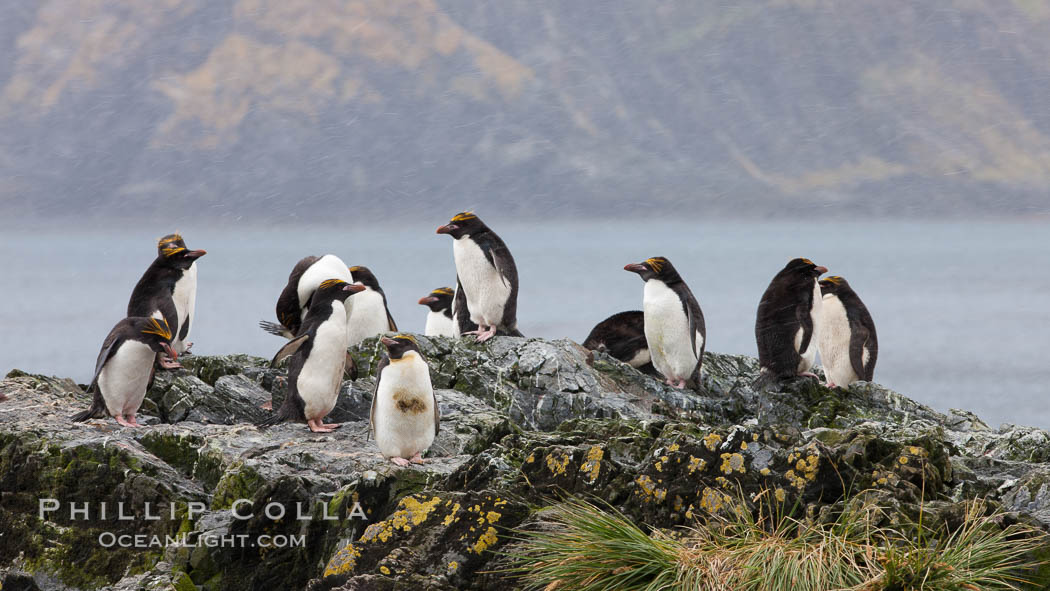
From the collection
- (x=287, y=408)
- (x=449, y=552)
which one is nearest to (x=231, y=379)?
(x=287, y=408)

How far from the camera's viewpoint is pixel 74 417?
8289 mm

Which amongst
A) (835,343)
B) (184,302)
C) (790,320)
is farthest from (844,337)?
(184,302)

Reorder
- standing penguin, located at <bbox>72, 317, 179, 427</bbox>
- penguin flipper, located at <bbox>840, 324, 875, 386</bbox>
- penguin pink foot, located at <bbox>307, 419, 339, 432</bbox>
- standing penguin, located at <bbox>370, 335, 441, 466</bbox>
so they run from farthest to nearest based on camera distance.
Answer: penguin flipper, located at <bbox>840, 324, 875, 386</bbox>, penguin pink foot, located at <bbox>307, 419, 339, 432</bbox>, standing penguin, located at <bbox>72, 317, 179, 427</bbox>, standing penguin, located at <bbox>370, 335, 441, 466</bbox>

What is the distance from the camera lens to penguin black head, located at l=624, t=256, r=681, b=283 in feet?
37.2

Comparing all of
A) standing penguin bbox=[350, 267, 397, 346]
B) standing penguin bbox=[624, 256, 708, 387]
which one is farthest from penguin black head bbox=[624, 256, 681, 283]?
standing penguin bbox=[350, 267, 397, 346]

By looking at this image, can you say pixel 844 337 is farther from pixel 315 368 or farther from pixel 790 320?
pixel 315 368

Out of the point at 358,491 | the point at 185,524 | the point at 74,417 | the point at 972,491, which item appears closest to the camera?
the point at 972,491

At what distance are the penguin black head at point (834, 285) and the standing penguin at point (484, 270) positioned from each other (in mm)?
3746

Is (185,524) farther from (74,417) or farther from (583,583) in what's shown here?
(583,583)

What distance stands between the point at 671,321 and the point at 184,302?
218 inches

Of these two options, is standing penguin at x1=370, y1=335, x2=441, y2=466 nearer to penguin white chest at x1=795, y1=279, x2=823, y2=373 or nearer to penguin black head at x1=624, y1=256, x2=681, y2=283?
penguin black head at x1=624, y1=256, x2=681, y2=283

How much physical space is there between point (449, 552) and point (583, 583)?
2.48 ft

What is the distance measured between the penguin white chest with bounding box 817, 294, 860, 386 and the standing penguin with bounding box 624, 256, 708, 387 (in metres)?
1.47

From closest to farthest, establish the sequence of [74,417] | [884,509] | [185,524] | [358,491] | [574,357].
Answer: [884,509] < [358,491] < [185,524] < [74,417] < [574,357]
